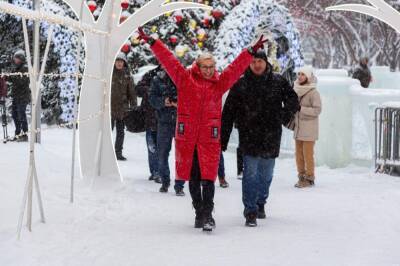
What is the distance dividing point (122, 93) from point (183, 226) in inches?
209

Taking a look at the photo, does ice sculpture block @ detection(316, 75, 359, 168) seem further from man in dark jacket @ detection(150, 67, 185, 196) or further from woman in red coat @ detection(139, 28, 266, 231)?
woman in red coat @ detection(139, 28, 266, 231)

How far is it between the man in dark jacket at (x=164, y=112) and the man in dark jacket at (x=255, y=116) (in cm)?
225

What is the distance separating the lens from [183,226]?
24.2 feet

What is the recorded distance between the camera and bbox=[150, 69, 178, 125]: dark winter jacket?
9.61 metres

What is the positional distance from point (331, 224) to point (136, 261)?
2.43 metres

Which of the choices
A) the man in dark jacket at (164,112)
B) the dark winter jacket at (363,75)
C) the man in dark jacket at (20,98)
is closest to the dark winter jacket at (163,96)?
the man in dark jacket at (164,112)

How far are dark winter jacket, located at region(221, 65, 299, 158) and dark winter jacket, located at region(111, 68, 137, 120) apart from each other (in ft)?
16.3

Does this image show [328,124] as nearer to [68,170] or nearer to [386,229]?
[68,170]

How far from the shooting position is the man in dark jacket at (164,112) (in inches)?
377

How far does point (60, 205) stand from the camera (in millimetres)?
7852

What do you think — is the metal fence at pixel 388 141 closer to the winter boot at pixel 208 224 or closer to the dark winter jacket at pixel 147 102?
the dark winter jacket at pixel 147 102

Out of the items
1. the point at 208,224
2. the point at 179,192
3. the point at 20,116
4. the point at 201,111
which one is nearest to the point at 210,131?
the point at 201,111

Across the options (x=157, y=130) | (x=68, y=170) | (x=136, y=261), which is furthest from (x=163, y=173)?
(x=136, y=261)

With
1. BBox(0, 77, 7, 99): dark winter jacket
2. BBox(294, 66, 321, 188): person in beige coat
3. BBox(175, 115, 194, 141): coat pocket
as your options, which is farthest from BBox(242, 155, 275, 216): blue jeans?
BBox(0, 77, 7, 99): dark winter jacket
